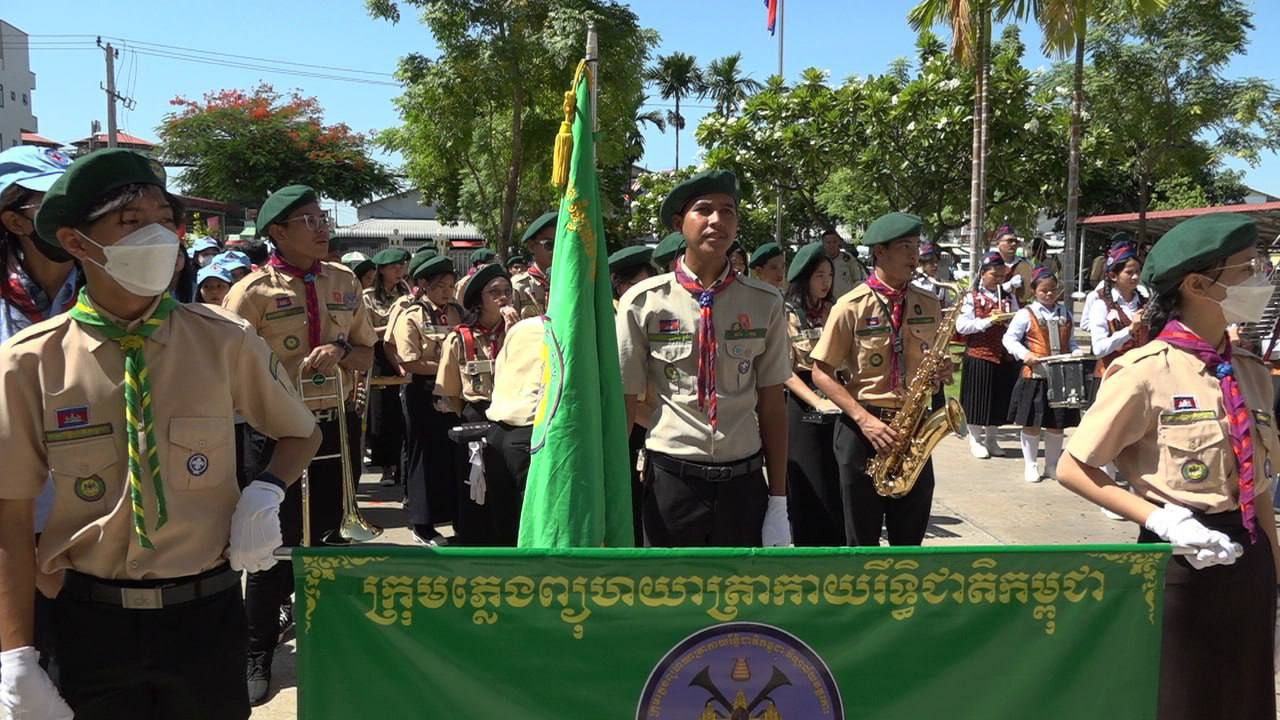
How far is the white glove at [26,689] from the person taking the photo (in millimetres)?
2238

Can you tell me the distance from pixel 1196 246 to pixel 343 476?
A: 13.0 ft

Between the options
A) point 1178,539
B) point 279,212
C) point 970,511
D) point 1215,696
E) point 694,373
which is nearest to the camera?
point 1178,539

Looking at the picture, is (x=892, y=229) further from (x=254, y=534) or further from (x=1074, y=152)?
(x=1074, y=152)

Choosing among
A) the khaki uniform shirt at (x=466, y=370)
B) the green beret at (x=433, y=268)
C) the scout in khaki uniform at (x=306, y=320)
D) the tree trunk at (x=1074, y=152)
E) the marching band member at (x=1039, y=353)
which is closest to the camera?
the scout in khaki uniform at (x=306, y=320)

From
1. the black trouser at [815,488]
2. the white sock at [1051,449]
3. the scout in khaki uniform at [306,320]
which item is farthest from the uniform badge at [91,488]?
the white sock at [1051,449]

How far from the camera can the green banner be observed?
246cm

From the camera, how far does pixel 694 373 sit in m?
3.88

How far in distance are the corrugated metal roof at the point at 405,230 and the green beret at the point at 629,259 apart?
2170 inches

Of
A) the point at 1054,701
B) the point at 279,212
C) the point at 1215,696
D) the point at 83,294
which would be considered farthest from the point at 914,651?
the point at 279,212

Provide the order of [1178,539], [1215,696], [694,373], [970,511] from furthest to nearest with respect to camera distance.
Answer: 1. [970,511]
2. [694,373]
3. [1215,696]
4. [1178,539]

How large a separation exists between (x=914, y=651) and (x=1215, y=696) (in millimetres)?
1184

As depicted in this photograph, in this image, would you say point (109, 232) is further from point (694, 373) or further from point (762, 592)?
point (694, 373)

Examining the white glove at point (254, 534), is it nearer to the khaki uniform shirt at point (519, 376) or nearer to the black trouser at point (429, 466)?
the khaki uniform shirt at point (519, 376)

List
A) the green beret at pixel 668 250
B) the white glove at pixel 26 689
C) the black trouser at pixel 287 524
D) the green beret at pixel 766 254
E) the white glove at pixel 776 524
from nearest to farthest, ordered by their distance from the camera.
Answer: the white glove at pixel 26 689 → the white glove at pixel 776 524 → the black trouser at pixel 287 524 → the green beret at pixel 668 250 → the green beret at pixel 766 254
